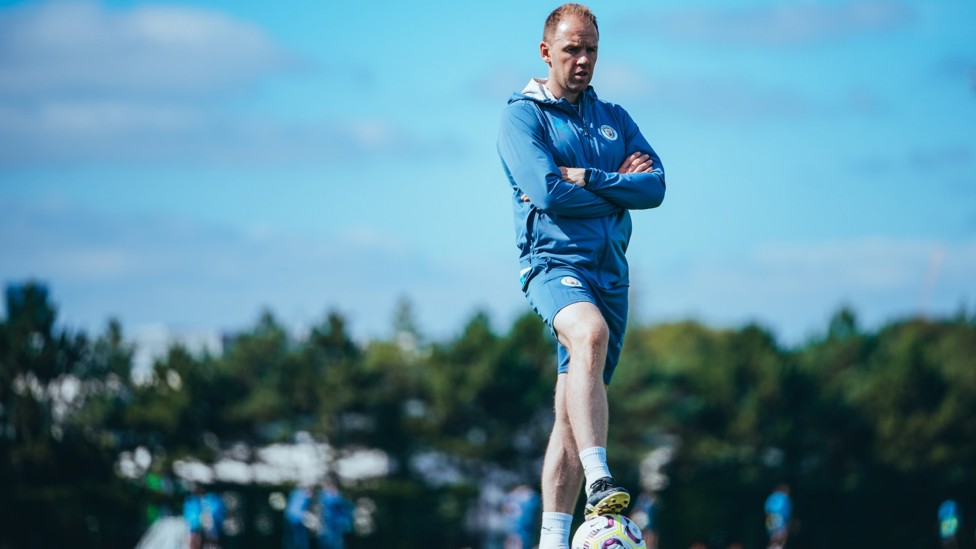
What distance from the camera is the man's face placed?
295 inches

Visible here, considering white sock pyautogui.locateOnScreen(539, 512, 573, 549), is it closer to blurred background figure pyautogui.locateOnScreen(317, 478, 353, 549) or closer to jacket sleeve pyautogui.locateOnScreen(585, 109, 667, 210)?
jacket sleeve pyautogui.locateOnScreen(585, 109, 667, 210)

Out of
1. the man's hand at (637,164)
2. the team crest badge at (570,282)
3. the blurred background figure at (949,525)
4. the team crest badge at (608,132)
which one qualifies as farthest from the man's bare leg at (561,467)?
the blurred background figure at (949,525)

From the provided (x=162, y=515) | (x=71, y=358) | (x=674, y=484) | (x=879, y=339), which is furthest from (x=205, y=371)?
(x=879, y=339)

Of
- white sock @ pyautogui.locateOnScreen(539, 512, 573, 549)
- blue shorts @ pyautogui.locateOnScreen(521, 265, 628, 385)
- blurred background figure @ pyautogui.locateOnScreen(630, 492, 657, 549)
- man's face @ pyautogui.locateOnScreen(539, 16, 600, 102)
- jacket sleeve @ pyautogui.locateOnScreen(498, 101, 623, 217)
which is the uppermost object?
blurred background figure @ pyautogui.locateOnScreen(630, 492, 657, 549)

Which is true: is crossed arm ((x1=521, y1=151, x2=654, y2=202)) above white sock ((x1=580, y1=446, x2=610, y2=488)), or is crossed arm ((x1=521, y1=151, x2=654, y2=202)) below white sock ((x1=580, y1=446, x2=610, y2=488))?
above

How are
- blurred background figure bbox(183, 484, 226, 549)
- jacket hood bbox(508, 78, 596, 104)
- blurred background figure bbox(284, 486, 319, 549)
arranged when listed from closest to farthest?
jacket hood bbox(508, 78, 596, 104)
blurred background figure bbox(183, 484, 226, 549)
blurred background figure bbox(284, 486, 319, 549)

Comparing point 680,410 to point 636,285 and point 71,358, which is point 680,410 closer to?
point 71,358

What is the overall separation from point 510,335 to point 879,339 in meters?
31.7

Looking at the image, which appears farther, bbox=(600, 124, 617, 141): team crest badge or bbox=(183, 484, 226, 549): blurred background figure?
bbox=(183, 484, 226, 549): blurred background figure

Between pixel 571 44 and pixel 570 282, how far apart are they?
1.31 meters

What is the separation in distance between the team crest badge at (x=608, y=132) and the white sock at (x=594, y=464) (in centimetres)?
187

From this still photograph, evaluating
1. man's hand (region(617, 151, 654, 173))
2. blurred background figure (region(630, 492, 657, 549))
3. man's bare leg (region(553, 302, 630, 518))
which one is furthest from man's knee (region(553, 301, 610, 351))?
blurred background figure (region(630, 492, 657, 549))

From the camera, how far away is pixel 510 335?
56625 millimetres

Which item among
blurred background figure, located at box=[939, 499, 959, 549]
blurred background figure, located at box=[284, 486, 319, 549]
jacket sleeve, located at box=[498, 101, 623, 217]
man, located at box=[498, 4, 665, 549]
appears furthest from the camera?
blurred background figure, located at box=[939, 499, 959, 549]
